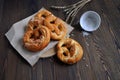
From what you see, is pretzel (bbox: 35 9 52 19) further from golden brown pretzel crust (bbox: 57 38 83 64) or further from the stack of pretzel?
golden brown pretzel crust (bbox: 57 38 83 64)

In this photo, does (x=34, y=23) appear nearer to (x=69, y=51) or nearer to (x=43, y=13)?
(x=43, y=13)

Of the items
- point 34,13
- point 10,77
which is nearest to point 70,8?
point 34,13

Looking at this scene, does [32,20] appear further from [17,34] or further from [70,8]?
[70,8]

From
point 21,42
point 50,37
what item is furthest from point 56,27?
point 21,42

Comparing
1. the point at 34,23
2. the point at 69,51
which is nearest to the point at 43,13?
the point at 34,23

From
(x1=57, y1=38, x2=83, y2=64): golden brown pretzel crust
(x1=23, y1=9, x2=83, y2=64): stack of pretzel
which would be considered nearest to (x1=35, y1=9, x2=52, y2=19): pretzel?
(x1=23, y1=9, x2=83, y2=64): stack of pretzel

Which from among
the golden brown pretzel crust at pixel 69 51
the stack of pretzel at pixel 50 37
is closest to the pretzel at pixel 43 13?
the stack of pretzel at pixel 50 37
